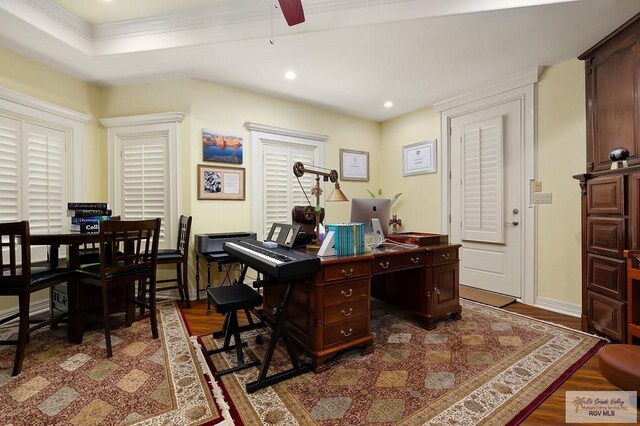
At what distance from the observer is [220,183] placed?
3801mm

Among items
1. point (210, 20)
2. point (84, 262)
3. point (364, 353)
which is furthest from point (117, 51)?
point (364, 353)

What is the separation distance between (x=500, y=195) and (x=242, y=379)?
353cm

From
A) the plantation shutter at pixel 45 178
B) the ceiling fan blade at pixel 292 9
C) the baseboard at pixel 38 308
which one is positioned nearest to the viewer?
the ceiling fan blade at pixel 292 9

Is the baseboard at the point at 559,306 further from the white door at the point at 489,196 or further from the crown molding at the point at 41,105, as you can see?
the crown molding at the point at 41,105

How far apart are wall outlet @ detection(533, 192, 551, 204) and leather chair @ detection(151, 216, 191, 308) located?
3883 mm

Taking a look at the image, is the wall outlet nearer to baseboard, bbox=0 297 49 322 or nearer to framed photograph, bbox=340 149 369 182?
framed photograph, bbox=340 149 369 182

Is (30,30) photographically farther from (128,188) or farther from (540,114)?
(540,114)

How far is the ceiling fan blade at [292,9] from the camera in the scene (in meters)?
1.65

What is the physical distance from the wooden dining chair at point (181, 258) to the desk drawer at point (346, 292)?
1960 millimetres

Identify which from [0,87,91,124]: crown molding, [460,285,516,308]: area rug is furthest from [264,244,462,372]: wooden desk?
[0,87,91,124]: crown molding

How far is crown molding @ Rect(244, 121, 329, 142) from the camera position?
13.1 feet

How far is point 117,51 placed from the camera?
2.98 meters

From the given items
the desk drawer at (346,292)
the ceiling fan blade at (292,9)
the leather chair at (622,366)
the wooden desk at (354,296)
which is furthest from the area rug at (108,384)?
the ceiling fan blade at (292,9)

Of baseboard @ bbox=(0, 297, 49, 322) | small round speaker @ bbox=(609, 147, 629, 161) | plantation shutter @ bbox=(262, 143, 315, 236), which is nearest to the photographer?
small round speaker @ bbox=(609, 147, 629, 161)
